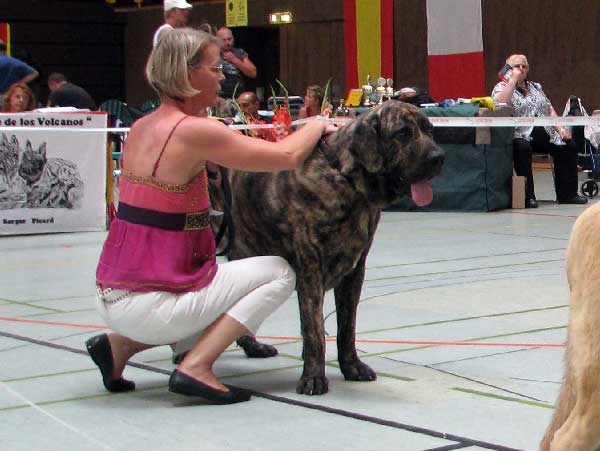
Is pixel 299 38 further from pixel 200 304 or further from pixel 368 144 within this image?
pixel 200 304

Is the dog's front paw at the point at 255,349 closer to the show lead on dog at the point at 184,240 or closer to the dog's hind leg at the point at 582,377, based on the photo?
the show lead on dog at the point at 184,240

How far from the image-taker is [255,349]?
193 inches

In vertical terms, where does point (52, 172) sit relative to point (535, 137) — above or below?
below

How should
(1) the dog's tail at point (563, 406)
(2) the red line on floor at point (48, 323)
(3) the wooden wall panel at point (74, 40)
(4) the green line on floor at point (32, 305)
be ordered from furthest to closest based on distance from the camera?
1. (3) the wooden wall panel at point (74, 40)
2. (4) the green line on floor at point (32, 305)
3. (2) the red line on floor at point (48, 323)
4. (1) the dog's tail at point (563, 406)

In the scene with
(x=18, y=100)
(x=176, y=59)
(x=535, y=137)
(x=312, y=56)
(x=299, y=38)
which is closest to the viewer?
(x=176, y=59)

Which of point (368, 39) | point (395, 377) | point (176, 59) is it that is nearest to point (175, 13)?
point (176, 59)

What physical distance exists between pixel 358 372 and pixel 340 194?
2.47 feet

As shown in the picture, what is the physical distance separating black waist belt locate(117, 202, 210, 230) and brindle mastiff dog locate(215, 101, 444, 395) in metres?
0.37

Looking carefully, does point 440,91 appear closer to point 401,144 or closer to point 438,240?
point 438,240

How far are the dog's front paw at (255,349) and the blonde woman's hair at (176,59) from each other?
4.23ft

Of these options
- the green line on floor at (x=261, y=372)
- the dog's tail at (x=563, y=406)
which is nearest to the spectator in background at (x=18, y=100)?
the green line on floor at (x=261, y=372)

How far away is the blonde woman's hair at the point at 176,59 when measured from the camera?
13.5ft

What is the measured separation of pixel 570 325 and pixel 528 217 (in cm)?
848

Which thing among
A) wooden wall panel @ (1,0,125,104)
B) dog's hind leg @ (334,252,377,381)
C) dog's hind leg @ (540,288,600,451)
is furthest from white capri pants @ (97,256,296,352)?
wooden wall panel @ (1,0,125,104)
